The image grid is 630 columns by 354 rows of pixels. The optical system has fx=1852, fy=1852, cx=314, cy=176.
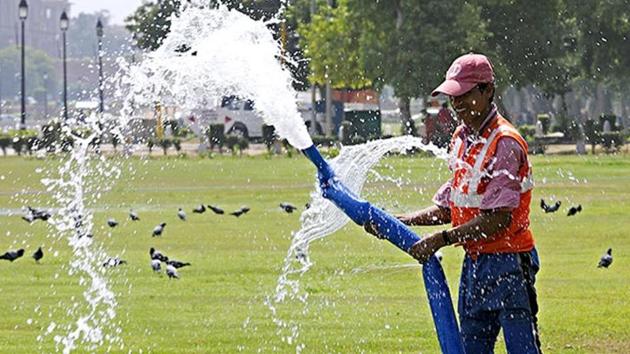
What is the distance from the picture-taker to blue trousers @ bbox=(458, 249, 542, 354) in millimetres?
8656

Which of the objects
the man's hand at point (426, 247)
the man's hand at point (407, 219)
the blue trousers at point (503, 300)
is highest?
the man's hand at point (407, 219)

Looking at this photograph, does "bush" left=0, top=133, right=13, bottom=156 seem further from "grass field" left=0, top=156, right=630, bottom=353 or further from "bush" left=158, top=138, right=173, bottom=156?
"grass field" left=0, top=156, right=630, bottom=353

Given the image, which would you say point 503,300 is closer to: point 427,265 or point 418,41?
point 427,265

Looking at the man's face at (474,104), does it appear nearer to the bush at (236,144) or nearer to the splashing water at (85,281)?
the splashing water at (85,281)

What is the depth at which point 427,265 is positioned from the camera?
356 inches

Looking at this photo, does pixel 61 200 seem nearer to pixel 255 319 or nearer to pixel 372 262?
pixel 372 262

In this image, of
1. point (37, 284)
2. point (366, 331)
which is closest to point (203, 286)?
point (37, 284)

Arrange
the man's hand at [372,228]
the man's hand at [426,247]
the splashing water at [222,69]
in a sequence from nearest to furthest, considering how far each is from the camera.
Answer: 1. the man's hand at [426,247]
2. the man's hand at [372,228]
3. the splashing water at [222,69]

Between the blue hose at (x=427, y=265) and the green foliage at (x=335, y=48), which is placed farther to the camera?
the green foliage at (x=335, y=48)

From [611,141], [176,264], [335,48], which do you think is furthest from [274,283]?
[335,48]

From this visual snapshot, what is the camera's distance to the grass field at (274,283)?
45.1 ft

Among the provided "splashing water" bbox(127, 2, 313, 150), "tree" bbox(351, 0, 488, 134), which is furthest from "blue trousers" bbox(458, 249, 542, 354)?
"tree" bbox(351, 0, 488, 134)


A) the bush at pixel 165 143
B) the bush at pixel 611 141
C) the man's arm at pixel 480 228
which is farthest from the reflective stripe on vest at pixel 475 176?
the bush at pixel 165 143

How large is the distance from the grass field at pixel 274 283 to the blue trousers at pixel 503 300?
418cm
